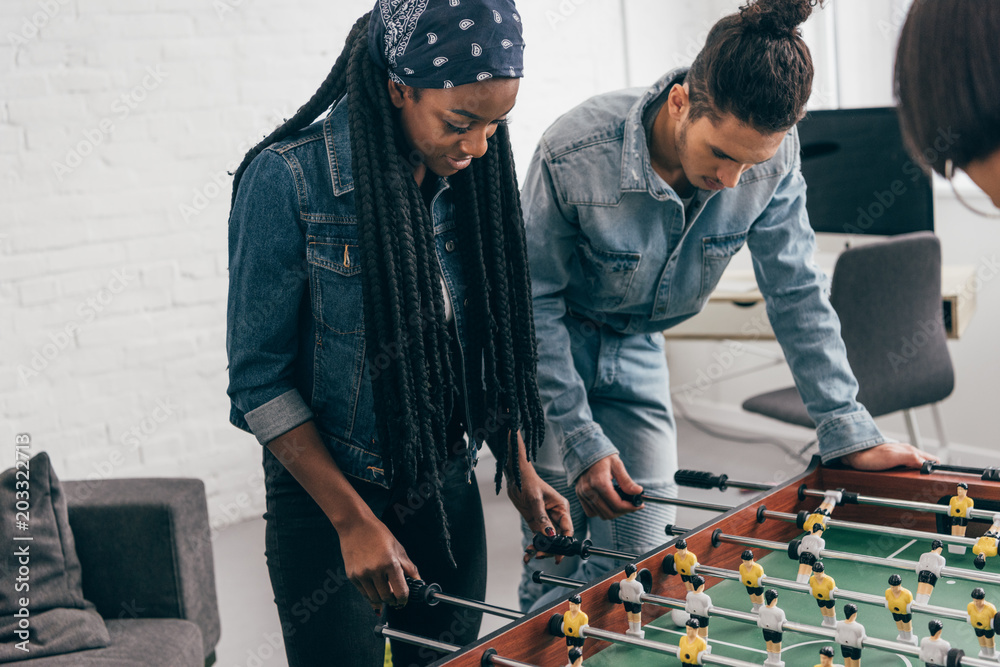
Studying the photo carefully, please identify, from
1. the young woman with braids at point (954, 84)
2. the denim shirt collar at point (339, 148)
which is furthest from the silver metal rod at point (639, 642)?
the denim shirt collar at point (339, 148)

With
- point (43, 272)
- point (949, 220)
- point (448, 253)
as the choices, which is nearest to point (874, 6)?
point (949, 220)

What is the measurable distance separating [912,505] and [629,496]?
43 cm

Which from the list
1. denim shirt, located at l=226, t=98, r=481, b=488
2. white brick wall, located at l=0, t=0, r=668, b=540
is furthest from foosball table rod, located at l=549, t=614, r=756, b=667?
white brick wall, located at l=0, t=0, r=668, b=540

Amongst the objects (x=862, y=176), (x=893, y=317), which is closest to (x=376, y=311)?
(x=893, y=317)

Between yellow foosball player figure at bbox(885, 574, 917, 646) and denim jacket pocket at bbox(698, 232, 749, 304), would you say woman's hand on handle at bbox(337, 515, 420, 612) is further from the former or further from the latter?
denim jacket pocket at bbox(698, 232, 749, 304)

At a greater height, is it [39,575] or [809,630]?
[809,630]

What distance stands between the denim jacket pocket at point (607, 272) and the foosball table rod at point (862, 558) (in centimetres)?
53

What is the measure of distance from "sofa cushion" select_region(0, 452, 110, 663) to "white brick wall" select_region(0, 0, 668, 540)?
1074 millimetres

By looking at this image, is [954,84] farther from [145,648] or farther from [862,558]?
[145,648]

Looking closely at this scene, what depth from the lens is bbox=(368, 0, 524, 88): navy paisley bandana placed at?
44.6 inches

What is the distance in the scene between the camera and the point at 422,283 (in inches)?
50.6

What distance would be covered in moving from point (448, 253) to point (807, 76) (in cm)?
59

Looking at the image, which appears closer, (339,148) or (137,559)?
(339,148)

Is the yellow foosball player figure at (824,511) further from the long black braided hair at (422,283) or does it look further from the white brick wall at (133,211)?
the white brick wall at (133,211)
